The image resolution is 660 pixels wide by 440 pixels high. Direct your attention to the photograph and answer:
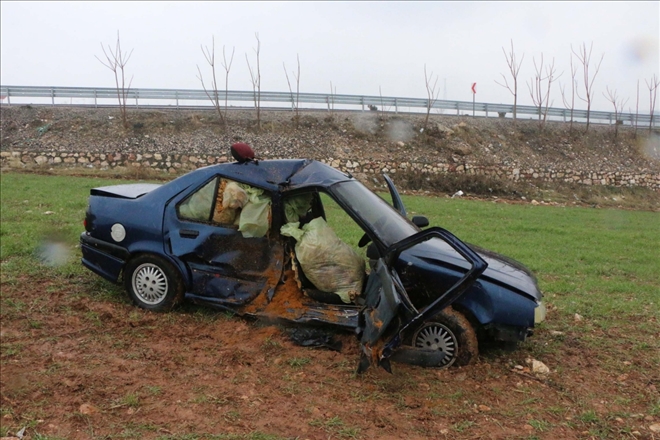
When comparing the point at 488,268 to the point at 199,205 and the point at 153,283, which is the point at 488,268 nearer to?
the point at 199,205

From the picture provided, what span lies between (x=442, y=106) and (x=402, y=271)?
26.5m

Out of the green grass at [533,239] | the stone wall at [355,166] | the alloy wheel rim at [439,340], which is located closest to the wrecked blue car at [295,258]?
the alloy wheel rim at [439,340]

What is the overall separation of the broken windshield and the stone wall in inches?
716

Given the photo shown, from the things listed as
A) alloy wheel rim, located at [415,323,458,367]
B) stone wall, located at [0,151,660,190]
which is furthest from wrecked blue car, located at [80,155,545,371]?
stone wall, located at [0,151,660,190]

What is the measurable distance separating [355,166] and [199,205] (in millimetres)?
19393

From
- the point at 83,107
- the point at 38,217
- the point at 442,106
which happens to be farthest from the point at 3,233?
the point at 442,106

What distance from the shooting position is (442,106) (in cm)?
3000

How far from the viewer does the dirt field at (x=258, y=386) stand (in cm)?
368

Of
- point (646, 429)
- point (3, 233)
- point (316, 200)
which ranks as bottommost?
point (646, 429)

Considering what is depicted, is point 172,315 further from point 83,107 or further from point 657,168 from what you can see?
point 657,168

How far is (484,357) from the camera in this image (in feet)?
16.7

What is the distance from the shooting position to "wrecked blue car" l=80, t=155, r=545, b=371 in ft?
15.5

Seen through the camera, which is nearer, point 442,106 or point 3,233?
point 3,233

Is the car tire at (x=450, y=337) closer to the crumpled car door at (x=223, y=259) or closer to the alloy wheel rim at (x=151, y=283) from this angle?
the crumpled car door at (x=223, y=259)
